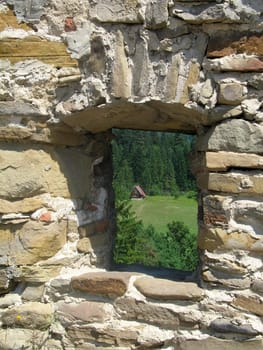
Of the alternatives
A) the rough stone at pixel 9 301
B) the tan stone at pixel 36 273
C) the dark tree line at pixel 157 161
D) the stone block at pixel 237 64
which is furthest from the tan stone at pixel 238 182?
the dark tree line at pixel 157 161

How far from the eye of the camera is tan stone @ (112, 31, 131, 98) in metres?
2.40

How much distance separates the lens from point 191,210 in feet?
45.5

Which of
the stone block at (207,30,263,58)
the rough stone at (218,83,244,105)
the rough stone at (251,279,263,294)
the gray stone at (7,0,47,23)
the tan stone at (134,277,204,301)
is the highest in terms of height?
the gray stone at (7,0,47,23)

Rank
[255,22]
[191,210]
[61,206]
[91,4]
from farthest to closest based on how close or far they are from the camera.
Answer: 1. [191,210]
2. [61,206]
3. [91,4]
4. [255,22]

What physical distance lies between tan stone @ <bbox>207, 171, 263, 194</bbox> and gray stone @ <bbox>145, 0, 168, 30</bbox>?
70cm

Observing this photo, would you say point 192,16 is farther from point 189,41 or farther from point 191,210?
point 191,210

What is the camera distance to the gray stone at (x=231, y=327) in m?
2.32

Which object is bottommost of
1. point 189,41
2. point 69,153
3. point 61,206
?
point 61,206

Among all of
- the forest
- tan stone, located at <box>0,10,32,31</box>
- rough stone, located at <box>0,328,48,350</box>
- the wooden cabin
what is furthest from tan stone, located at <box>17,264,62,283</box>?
the wooden cabin

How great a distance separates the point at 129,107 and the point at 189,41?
413 millimetres

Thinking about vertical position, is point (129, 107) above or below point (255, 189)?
above

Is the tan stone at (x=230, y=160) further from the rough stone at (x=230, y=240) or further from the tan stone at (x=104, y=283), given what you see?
the tan stone at (x=104, y=283)

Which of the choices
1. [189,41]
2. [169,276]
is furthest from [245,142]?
[169,276]

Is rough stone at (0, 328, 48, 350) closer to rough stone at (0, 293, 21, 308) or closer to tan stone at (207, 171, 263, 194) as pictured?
rough stone at (0, 293, 21, 308)
